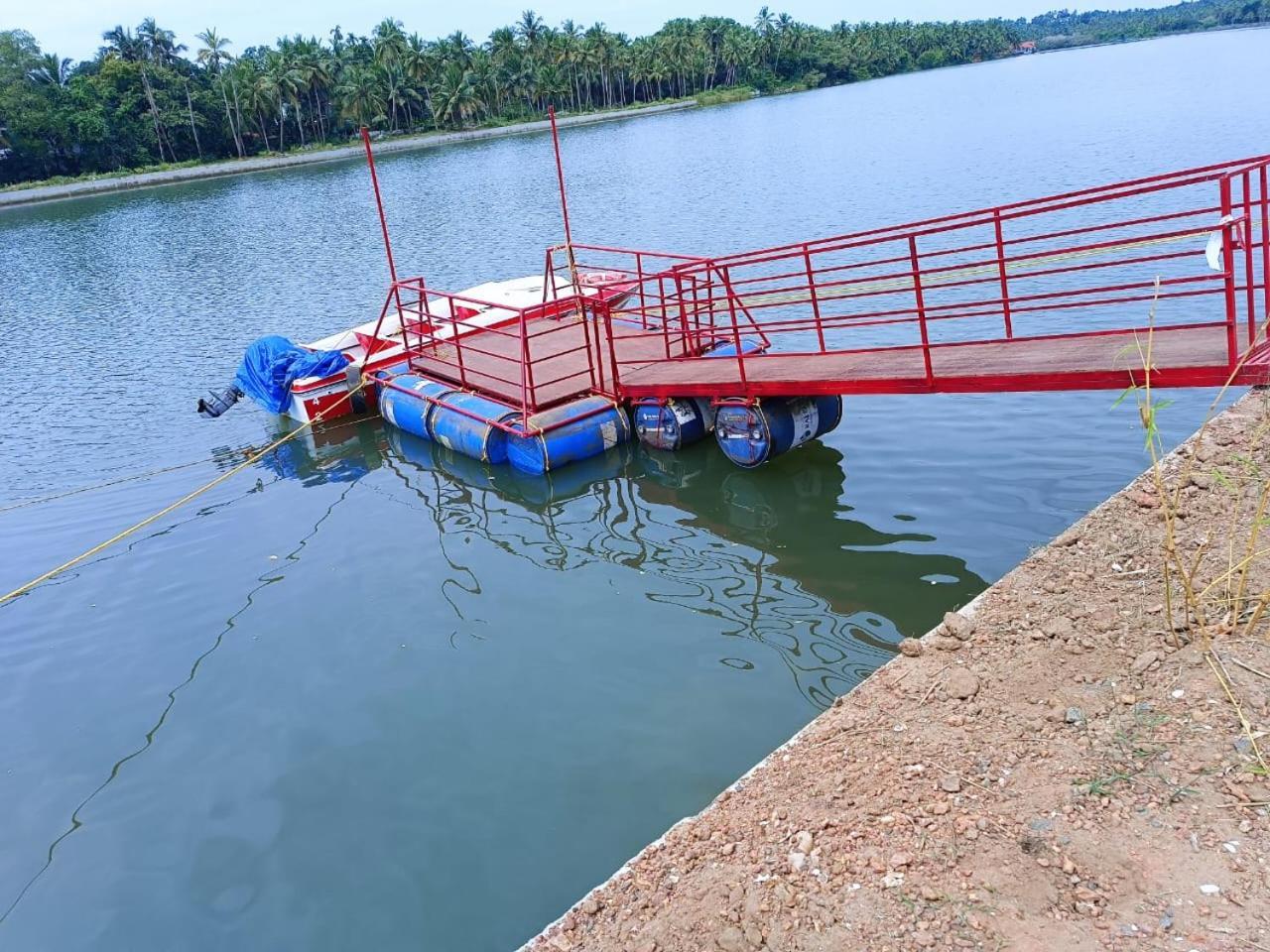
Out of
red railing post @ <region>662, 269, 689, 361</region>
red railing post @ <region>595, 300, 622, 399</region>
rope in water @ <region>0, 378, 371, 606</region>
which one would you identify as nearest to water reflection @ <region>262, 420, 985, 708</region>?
rope in water @ <region>0, 378, 371, 606</region>

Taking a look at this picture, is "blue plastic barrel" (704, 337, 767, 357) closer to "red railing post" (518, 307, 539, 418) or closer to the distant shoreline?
"red railing post" (518, 307, 539, 418)

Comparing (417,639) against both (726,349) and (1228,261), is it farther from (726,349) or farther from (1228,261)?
(1228,261)

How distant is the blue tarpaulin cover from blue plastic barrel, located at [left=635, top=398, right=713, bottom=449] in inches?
237

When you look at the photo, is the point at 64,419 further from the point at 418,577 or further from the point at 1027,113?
the point at 1027,113

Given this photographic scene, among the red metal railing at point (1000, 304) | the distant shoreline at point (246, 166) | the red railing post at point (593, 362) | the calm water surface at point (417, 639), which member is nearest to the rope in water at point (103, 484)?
the calm water surface at point (417, 639)

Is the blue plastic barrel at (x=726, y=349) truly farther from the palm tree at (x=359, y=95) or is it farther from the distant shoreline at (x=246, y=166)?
the palm tree at (x=359, y=95)

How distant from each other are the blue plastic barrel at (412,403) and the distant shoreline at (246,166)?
65382 mm

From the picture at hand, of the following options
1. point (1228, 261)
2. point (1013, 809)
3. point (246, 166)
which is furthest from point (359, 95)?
point (1013, 809)

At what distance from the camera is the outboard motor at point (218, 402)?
600 inches

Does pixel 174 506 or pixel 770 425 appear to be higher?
pixel 770 425

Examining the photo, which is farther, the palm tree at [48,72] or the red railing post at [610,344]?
the palm tree at [48,72]

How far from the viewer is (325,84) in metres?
86.1

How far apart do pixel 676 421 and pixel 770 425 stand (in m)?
1.32

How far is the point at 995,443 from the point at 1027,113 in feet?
140
